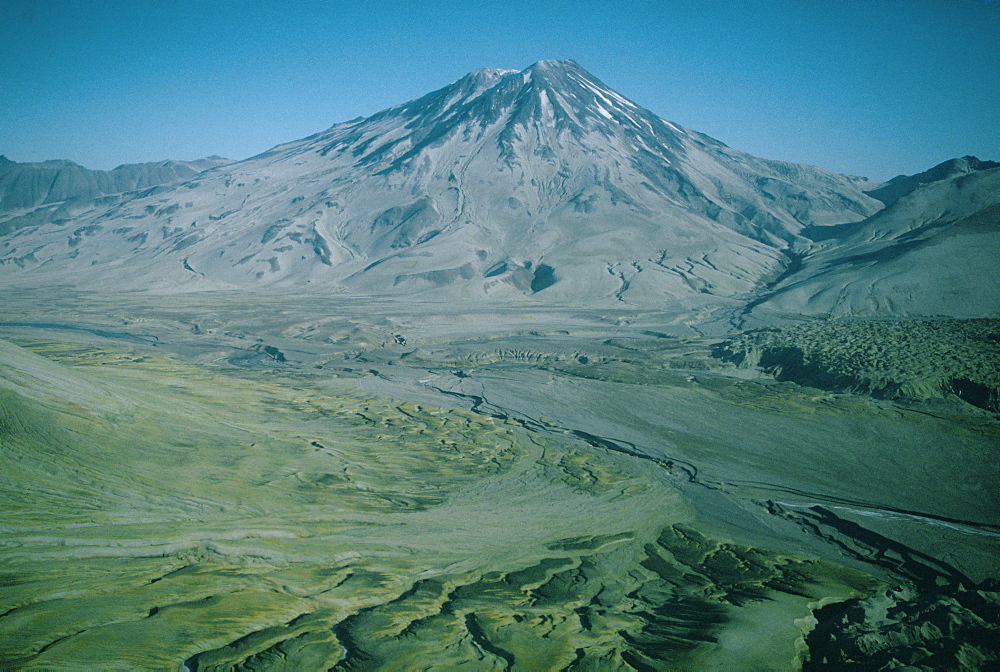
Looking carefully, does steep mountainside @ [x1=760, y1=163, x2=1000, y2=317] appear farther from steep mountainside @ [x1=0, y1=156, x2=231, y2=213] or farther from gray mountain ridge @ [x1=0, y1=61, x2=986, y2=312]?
steep mountainside @ [x1=0, y1=156, x2=231, y2=213]

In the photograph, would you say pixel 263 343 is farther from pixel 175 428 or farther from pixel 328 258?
pixel 328 258

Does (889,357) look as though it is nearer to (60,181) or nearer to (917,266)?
(917,266)

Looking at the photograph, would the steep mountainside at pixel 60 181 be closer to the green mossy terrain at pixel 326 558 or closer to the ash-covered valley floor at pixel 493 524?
the ash-covered valley floor at pixel 493 524

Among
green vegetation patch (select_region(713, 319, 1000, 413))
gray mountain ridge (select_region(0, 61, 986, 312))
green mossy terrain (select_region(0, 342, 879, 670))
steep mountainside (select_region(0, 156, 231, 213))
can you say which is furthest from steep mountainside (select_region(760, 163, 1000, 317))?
steep mountainside (select_region(0, 156, 231, 213))

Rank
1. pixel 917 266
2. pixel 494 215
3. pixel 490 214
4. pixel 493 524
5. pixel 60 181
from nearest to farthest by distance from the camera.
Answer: pixel 493 524 → pixel 917 266 → pixel 494 215 → pixel 490 214 → pixel 60 181

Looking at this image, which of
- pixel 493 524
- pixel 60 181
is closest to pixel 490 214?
pixel 493 524

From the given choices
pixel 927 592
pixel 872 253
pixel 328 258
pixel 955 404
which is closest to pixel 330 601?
pixel 927 592
